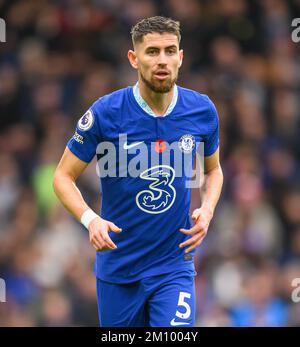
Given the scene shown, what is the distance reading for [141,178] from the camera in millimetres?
7109

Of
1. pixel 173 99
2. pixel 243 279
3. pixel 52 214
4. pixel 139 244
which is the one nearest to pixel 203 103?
pixel 173 99

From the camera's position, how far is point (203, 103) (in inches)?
291

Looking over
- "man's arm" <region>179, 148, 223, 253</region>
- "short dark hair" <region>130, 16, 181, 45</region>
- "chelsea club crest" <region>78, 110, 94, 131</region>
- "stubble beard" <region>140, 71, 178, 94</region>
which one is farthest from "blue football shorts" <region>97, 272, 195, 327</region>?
"short dark hair" <region>130, 16, 181, 45</region>

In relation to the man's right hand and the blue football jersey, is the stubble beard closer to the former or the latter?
the blue football jersey

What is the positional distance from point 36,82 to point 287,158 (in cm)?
370

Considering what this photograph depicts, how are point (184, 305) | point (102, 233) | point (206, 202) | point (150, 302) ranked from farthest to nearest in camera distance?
point (206, 202)
point (150, 302)
point (184, 305)
point (102, 233)

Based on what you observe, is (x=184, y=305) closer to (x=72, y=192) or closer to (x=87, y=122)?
(x=72, y=192)

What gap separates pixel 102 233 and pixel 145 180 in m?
0.64

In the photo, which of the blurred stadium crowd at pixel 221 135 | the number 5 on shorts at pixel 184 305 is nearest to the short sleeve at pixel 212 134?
the number 5 on shorts at pixel 184 305

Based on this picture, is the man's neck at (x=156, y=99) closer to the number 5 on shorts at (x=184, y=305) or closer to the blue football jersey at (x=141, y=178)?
the blue football jersey at (x=141, y=178)

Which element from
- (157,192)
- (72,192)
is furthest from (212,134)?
(72,192)

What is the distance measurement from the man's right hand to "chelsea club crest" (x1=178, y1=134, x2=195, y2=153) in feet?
2.72

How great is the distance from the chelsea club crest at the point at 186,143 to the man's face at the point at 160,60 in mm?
369
